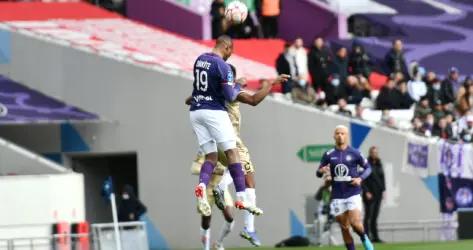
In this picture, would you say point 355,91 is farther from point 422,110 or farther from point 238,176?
point 238,176

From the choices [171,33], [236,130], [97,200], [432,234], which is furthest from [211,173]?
[171,33]

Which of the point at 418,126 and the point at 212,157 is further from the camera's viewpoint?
the point at 418,126

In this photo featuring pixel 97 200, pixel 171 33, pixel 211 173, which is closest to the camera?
pixel 211 173

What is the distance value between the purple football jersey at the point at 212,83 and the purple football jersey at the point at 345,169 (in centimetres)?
420

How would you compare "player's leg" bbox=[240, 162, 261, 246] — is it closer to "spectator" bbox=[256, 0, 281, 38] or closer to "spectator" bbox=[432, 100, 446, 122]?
"spectator" bbox=[432, 100, 446, 122]

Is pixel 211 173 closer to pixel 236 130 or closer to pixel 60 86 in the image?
pixel 236 130

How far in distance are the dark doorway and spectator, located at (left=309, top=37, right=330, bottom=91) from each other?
4.48m

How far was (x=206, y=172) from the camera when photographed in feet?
85.0

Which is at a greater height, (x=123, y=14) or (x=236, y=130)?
(x=123, y=14)

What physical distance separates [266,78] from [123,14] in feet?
20.9

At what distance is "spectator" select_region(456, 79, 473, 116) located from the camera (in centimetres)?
4332

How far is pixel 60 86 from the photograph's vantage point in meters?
Result: 42.8

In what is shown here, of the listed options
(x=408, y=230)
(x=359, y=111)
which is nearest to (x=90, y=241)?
(x=408, y=230)

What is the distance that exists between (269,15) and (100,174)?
5.95 meters
